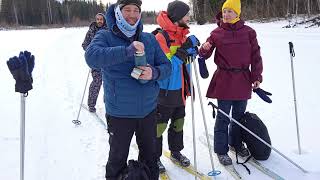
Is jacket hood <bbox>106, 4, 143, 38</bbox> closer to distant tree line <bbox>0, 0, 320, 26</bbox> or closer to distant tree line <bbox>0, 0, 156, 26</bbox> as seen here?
distant tree line <bbox>0, 0, 320, 26</bbox>

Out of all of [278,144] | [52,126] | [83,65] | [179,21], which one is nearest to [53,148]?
[52,126]

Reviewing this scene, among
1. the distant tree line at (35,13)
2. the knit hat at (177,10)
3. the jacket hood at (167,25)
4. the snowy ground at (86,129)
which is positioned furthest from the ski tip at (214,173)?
the distant tree line at (35,13)

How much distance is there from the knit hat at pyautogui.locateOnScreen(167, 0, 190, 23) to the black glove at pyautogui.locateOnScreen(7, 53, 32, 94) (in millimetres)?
1610

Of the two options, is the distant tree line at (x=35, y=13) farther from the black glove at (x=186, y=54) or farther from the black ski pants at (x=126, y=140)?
the black ski pants at (x=126, y=140)

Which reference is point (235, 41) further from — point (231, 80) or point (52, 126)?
point (52, 126)

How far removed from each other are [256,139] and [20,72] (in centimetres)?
265

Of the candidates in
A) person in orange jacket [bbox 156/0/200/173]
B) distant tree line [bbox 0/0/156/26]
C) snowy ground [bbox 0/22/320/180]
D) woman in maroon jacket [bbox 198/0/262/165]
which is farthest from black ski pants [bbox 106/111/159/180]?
distant tree line [bbox 0/0/156/26]

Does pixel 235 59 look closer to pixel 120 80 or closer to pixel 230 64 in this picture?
pixel 230 64

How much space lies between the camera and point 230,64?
433 cm

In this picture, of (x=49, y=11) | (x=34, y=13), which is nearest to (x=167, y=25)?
(x=49, y=11)

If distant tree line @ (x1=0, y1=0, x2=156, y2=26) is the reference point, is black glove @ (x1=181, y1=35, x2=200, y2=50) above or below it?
below

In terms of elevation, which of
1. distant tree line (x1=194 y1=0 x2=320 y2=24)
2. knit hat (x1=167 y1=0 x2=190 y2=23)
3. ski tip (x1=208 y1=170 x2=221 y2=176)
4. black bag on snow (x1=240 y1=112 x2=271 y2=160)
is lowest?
ski tip (x1=208 y1=170 x2=221 y2=176)

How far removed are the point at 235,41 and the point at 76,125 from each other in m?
2.89

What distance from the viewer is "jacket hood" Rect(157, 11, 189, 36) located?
397cm
